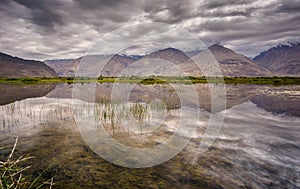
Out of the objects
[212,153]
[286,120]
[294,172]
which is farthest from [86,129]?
[286,120]

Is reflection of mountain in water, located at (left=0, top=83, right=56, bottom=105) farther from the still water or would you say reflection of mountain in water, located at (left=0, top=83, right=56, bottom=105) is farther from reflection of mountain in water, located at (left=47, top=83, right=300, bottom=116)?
the still water

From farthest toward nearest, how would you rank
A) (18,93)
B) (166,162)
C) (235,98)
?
(18,93)
(235,98)
(166,162)

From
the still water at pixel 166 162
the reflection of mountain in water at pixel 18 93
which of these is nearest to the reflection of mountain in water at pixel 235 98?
the reflection of mountain in water at pixel 18 93

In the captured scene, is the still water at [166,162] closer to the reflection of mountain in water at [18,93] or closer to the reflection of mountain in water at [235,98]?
the reflection of mountain in water at [235,98]

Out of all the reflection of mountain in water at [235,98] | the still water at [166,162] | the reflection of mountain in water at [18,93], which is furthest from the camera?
the reflection of mountain in water at [18,93]

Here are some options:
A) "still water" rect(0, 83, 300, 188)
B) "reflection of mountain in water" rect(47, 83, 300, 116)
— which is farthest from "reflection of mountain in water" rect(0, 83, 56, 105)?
"still water" rect(0, 83, 300, 188)

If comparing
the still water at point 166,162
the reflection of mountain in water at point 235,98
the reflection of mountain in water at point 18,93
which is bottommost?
the still water at point 166,162

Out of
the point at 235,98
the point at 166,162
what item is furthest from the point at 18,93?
the point at 166,162

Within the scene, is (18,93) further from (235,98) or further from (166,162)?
(166,162)

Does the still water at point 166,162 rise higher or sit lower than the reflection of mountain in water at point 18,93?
lower

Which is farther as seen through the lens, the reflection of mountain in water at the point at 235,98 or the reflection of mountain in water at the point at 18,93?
the reflection of mountain in water at the point at 18,93

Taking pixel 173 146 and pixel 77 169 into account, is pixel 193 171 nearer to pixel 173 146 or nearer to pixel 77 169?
pixel 173 146

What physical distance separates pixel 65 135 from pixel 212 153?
740 cm

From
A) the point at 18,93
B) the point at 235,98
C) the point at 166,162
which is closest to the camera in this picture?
the point at 166,162
